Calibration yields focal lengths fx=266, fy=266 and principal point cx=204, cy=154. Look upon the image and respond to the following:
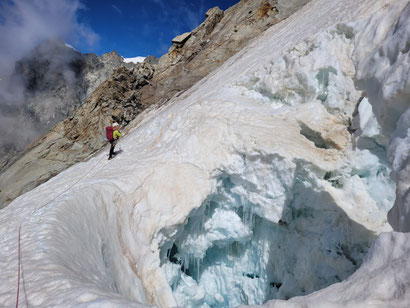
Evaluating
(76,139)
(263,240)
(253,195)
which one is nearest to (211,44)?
(76,139)

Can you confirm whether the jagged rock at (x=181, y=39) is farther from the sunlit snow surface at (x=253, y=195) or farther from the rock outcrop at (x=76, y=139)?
the sunlit snow surface at (x=253, y=195)

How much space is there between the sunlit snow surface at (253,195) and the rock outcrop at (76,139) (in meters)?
13.8

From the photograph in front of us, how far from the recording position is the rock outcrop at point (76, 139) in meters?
19.6

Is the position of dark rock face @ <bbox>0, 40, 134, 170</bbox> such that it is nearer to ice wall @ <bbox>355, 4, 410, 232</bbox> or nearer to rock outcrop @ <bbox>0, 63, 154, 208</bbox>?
rock outcrop @ <bbox>0, 63, 154, 208</bbox>

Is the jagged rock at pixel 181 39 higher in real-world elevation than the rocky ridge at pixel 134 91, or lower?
higher

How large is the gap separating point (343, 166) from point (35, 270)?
620cm

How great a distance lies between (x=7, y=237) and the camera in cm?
500

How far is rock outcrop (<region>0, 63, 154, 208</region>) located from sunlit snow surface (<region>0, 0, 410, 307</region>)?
13.8 m

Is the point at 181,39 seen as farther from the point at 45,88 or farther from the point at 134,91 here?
the point at 45,88

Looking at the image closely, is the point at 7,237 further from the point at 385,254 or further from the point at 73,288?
the point at 385,254

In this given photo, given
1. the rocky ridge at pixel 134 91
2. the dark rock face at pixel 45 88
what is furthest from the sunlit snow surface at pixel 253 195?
the dark rock face at pixel 45 88

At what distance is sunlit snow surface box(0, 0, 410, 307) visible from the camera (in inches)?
188

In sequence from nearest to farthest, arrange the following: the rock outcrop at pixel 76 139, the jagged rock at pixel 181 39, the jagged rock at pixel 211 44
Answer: the rock outcrop at pixel 76 139
the jagged rock at pixel 211 44
the jagged rock at pixel 181 39

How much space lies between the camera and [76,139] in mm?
21703
